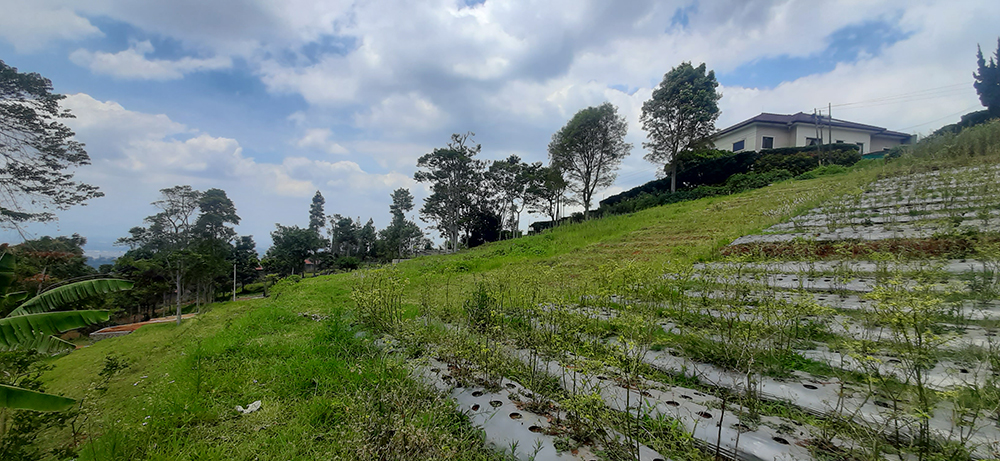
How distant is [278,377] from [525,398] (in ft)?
8.30

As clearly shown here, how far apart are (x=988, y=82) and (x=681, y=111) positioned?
24238mm

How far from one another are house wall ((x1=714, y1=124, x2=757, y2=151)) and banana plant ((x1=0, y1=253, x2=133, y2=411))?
2901 centimetres

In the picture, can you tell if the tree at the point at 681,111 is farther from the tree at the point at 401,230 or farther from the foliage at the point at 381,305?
the tree at the point at 401,230

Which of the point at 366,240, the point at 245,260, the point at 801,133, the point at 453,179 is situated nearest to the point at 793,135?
the point at 801,133

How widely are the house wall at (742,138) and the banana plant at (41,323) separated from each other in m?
29.0

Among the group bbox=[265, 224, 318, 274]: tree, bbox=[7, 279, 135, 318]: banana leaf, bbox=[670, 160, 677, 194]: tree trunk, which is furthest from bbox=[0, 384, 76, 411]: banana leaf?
bbox=[265, 224, 318, 274]: tree

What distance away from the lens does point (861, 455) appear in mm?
1366

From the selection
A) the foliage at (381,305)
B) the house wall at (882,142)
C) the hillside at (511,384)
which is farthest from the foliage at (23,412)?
the house wall at (882,142)

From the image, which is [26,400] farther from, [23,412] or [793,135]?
[793,135]

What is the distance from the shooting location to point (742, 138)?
A: 23.0 m

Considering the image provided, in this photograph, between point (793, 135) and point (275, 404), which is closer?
point (275, 404)

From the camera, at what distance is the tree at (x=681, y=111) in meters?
19.2

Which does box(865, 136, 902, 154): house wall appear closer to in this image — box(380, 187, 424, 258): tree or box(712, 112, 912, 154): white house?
box(712, 112, 912, 154): white house

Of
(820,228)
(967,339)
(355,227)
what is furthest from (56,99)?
(355,227)
